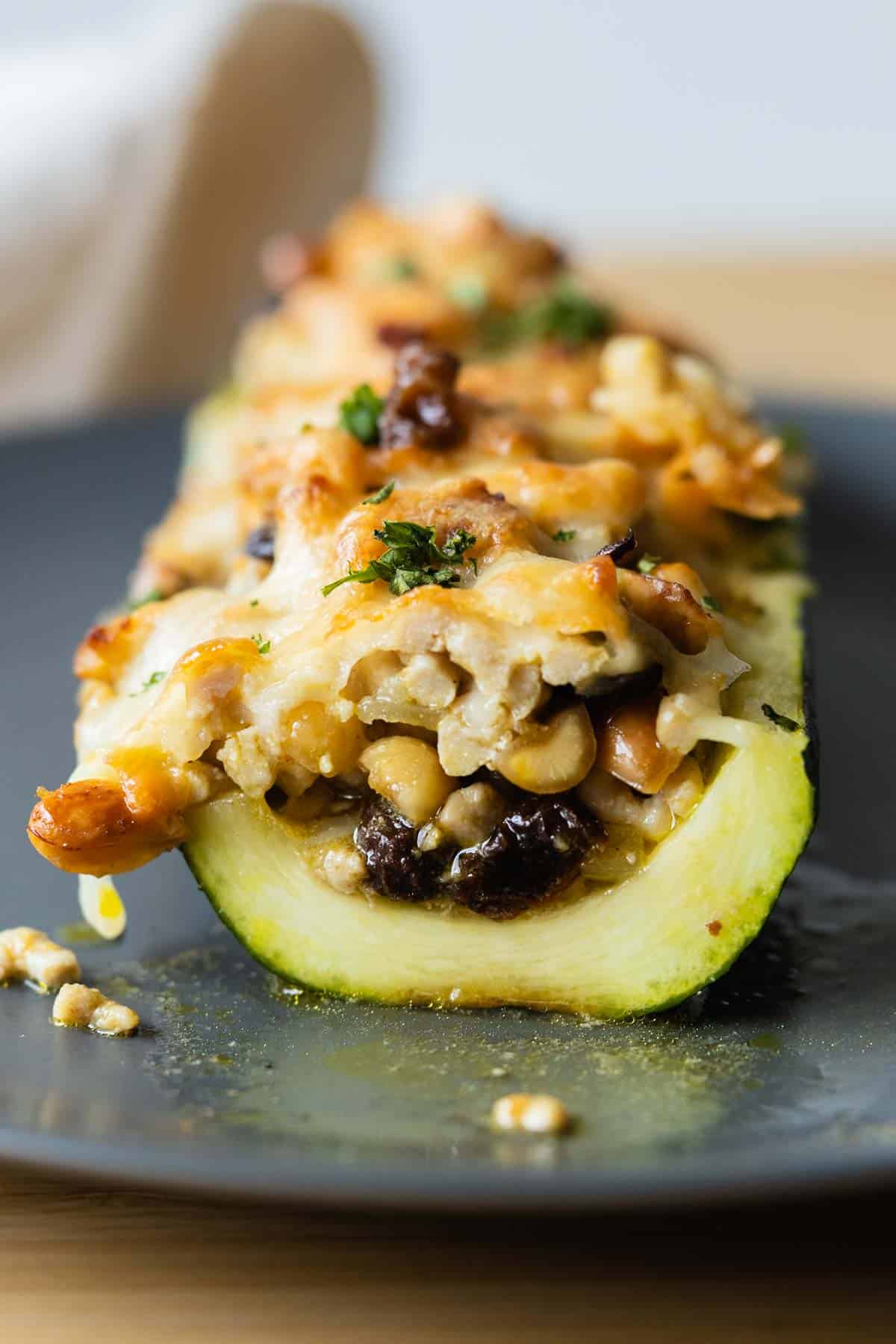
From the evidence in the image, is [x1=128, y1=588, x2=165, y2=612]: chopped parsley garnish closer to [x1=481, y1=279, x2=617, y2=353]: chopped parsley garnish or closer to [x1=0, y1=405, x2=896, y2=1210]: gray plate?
[x1=0, y1=405, x2=896, y2=1210]: gray plate

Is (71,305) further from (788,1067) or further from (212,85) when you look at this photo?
(788,1067)

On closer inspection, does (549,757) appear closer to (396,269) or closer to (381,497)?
(381,497)

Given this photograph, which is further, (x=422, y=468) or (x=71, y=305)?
(x=71, y=305)

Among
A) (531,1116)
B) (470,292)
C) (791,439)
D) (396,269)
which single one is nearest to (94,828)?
(531,1116)

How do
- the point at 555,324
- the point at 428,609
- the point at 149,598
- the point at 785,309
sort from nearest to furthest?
the point at 428,609 < the point at 149,598 < the point at 555,324 < the point at 785,309

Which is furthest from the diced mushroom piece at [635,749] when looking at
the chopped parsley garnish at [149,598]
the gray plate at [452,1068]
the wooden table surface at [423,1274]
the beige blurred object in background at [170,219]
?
the beige blurred object in background at [170,219]

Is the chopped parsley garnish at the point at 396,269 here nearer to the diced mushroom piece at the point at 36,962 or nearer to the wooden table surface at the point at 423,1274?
the diced mushroom piece at the point at 36,962

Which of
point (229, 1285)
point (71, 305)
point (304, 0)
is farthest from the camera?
point (304, 0)

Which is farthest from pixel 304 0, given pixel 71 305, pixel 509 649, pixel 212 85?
pixel 509 649
